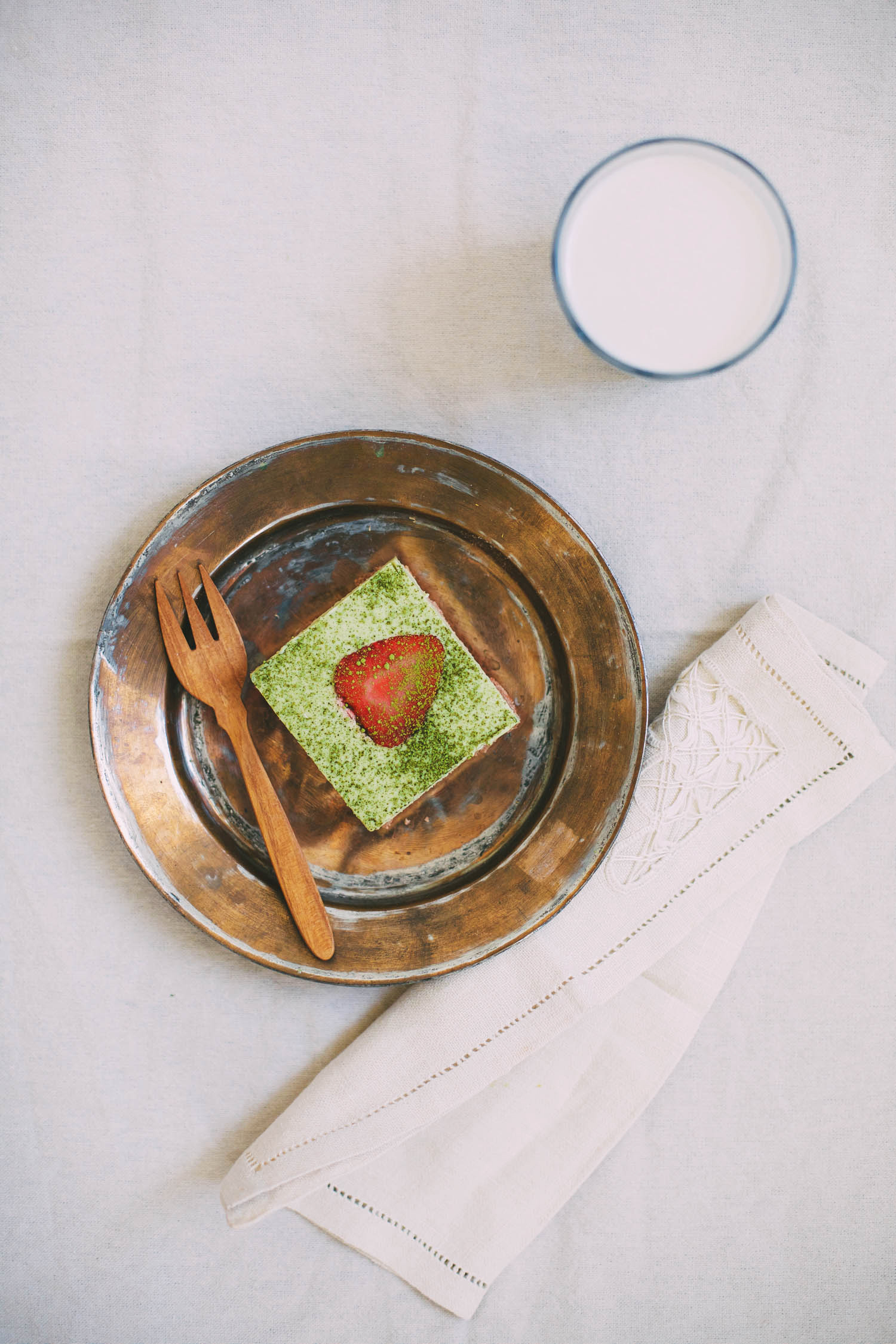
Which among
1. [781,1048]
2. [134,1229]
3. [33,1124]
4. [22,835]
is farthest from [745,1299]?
[22,835]

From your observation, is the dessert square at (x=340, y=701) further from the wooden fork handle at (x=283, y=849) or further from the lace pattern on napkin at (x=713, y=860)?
the lace pattern on napkin at (x=713, y=860)

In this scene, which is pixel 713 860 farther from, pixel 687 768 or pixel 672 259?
pixel 672 259

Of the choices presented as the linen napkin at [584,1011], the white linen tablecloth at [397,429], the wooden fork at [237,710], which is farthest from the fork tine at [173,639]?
the linen napkin at [584,1011]

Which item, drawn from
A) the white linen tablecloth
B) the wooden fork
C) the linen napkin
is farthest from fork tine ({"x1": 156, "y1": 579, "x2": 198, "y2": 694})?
the linen napkin

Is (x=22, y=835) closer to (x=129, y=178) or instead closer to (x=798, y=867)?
(x=129, y=178)

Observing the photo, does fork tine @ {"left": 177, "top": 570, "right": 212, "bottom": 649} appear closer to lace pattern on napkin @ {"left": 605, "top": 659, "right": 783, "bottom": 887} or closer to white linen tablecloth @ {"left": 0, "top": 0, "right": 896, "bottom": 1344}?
white linen tablecloth @ {"left": 0, "top": 0, "right": 896, "bottom": 1344}

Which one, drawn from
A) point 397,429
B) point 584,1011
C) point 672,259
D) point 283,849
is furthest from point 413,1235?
point 672,259
